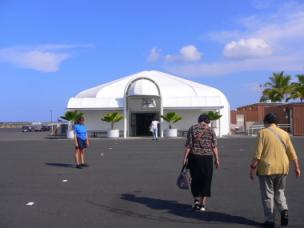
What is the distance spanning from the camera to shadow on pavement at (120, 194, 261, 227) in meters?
7.92

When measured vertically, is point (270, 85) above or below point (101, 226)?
above

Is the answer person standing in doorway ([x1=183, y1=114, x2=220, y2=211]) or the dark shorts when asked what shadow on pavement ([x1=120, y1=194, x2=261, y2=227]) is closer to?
person standing in doorway ([x1=183, y1=114, x2=220, y2=211])

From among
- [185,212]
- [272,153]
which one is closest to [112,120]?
[185,212]

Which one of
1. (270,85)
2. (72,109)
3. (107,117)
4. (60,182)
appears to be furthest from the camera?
(270,85)

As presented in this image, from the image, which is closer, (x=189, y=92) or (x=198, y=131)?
(x=198, y=131)

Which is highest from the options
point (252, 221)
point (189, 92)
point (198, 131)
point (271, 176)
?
point (189, 92)

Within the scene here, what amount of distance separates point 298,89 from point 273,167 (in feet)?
196

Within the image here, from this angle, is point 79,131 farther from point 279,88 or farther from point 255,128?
point 279,88

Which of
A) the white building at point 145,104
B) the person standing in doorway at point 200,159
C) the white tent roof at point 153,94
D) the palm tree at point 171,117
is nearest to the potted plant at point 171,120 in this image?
the palm tree at point 171,117

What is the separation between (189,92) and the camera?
50469 millimetres

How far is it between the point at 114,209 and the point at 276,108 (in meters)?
45.5

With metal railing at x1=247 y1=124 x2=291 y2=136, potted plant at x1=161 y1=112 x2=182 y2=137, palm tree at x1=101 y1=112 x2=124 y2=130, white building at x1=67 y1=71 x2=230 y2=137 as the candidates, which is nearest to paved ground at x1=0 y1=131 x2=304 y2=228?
potted plant at x1=161 y1=112 x2=182 y2=137

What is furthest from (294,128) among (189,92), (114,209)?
(114,209)

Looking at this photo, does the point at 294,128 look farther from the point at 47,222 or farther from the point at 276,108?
the point at 47,222
